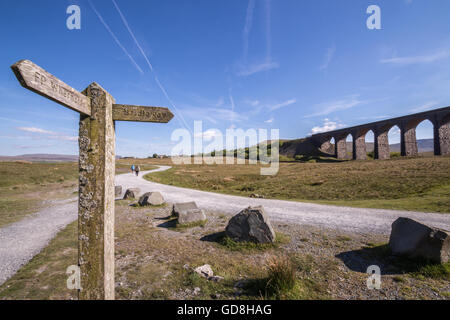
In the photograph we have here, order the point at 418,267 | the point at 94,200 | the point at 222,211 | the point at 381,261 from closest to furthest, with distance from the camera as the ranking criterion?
the point at 94,200 → the point at 418,267 → the point at 381,261 → the point at 222,211

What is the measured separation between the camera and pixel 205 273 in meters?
5.03

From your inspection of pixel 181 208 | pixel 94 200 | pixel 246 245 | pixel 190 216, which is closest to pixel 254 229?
pixel 246 245

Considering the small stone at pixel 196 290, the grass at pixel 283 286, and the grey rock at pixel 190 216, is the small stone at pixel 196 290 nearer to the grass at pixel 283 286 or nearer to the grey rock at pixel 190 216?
the grass at pixel 283 286

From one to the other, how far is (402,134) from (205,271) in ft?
177

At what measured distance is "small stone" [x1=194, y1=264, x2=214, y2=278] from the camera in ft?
16.4

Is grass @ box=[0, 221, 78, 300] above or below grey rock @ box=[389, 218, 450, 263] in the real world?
below

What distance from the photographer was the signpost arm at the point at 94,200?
10.9 feet

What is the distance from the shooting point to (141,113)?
3871 millimetres

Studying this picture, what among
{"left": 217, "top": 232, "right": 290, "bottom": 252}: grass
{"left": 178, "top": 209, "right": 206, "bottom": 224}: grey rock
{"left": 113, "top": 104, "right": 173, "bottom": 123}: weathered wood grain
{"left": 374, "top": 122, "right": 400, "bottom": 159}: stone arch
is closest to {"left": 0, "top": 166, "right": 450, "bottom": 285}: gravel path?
{"left": 178, "top": 209, "right": 206, "bottom": 224}: grey rock

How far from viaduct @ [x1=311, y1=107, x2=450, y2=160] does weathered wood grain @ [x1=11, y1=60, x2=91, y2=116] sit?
52884 mm

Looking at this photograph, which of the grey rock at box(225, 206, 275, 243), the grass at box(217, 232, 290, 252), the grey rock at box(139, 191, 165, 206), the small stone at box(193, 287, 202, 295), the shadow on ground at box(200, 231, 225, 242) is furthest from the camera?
the grey rock at box(139, 191, 165, 206)

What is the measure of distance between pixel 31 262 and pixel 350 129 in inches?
2620

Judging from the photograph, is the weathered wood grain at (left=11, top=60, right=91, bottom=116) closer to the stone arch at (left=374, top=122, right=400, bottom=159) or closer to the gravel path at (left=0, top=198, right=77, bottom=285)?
the gravel path at (left=0, top=198, right=77, bottom=285)

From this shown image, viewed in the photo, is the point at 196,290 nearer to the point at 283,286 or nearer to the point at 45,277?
the point at 283,286
